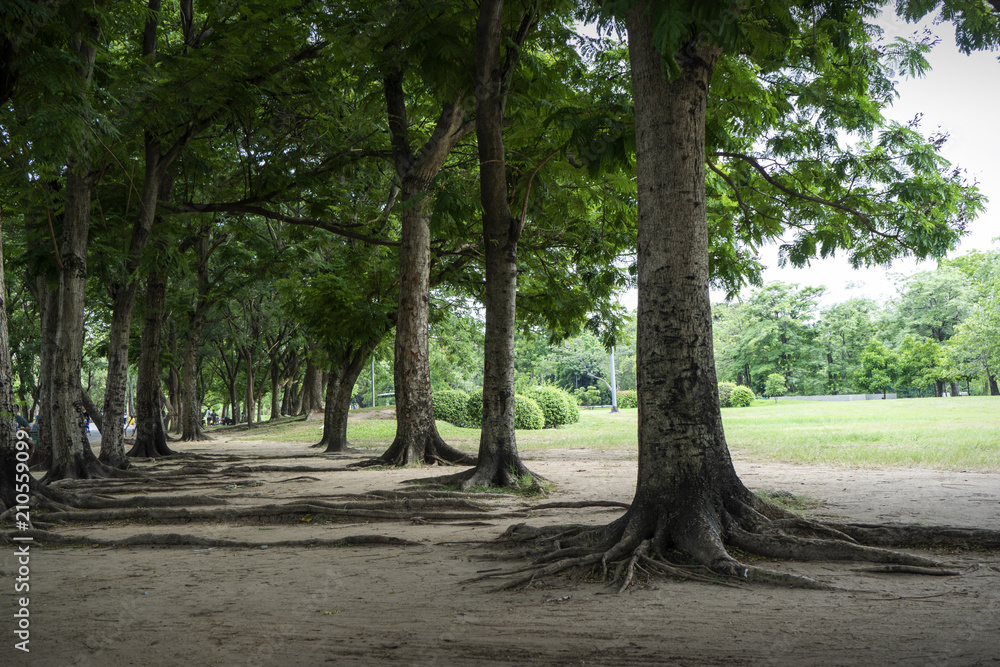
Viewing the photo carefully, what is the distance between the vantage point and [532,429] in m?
30.3

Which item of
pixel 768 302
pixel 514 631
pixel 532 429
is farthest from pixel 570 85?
pixel 768 302

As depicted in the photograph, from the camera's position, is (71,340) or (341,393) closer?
(71,340)

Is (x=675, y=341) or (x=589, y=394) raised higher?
(x=675, y=341)

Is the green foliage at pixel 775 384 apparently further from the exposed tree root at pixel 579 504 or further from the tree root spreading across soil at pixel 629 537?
the tree root spreading across soil at pixel 629 537

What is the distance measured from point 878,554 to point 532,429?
84.0ft

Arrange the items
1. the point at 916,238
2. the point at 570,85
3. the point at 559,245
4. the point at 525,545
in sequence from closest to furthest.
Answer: the point at 525,545, the point at 916,238, the point at 570,85, the point at 559,245

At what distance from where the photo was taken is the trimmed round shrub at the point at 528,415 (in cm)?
3003

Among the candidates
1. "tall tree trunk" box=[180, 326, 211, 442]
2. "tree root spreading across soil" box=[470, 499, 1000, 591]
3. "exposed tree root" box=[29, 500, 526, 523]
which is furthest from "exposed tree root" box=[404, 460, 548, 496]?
→ "tall tree trunk" box=[180, 326, 211, 442]

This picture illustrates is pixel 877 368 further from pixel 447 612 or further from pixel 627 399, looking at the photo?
pixel 447 612

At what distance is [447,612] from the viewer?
13.9 feet

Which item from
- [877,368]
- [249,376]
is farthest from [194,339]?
[877,368]

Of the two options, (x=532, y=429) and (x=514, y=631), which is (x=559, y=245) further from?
(x=532, y=429)

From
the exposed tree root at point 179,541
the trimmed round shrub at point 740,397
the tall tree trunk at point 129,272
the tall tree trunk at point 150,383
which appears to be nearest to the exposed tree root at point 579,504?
the exposed tree root at point 179,541

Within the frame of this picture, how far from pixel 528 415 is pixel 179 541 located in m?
23.8
